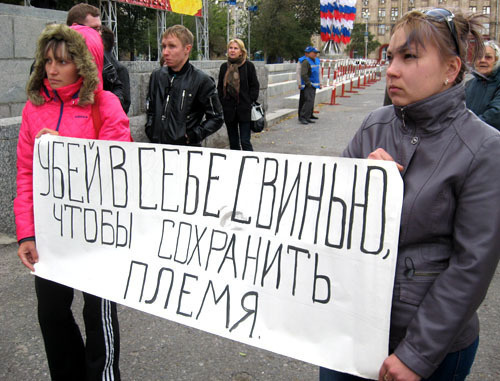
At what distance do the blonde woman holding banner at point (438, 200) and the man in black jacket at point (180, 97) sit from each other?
270 cm

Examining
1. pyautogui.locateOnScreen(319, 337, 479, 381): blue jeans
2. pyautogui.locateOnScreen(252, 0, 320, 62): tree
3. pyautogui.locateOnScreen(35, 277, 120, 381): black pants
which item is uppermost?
pyautogui.locateOnScreen(252, 0, 320, 62): tree

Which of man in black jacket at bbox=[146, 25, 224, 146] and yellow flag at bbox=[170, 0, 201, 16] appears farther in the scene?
yellow flag at bbox=[170, 0, 201, 16]

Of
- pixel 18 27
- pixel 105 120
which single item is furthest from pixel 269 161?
pixel 18 27

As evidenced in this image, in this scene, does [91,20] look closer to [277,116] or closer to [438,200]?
[438,200]

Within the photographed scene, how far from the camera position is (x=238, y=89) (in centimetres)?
692

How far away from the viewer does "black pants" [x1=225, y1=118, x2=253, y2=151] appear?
7.12 metres

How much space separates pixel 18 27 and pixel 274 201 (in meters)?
5.04

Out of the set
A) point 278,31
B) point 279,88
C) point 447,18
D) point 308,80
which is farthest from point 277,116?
point 278,31

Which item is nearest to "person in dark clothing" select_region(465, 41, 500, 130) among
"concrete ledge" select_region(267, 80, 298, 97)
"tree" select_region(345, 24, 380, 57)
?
"concrete ledge" select_region(267, 80, 298, 97)

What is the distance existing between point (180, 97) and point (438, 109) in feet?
9.52

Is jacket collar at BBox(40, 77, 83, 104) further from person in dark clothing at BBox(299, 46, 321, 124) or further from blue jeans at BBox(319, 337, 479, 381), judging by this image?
person in dark clothing at BBox(299, 46, 321, 124)

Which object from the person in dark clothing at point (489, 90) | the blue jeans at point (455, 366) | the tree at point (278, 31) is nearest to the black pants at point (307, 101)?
the person in dark clothing at point (489, 90)

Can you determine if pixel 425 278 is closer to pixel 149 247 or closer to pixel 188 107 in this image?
pixel 149 247

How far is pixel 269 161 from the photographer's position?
1.83 metres
